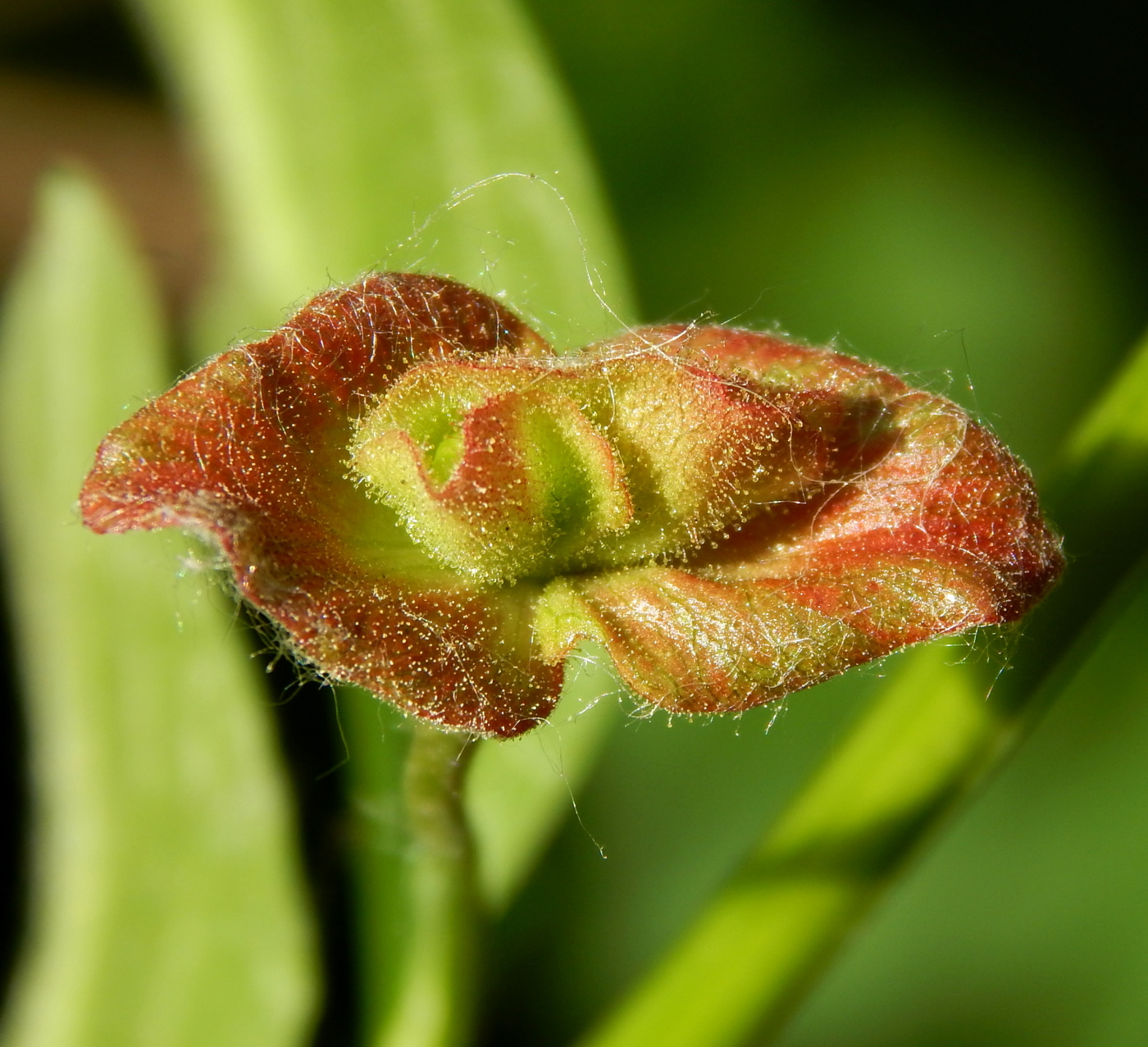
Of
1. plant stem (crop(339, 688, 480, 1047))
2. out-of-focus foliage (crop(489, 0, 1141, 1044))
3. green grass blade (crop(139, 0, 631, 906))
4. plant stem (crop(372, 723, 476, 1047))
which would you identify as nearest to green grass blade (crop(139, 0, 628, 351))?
green grass blade (crop(139, 0, 631, 906))

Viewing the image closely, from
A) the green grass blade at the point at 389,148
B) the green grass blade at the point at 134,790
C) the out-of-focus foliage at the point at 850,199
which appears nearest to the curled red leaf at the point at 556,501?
the green grass blade at the point at 134,790

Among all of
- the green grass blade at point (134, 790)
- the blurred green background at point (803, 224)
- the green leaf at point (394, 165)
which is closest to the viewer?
the green grass blade at point (134, 790)

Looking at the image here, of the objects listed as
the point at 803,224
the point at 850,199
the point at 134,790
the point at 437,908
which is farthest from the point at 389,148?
the point at 850,199

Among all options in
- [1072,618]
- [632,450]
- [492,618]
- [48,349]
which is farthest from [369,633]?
[48,349]

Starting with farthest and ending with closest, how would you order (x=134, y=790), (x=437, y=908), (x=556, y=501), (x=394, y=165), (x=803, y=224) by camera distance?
1. (x=803, y=224)
2. (x=394, y=165)
3. (x=134, y=790)
4. (x=437, y=908)
5. (x=556, y=501)

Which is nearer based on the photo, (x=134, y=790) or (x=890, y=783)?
(x=890, y=783)

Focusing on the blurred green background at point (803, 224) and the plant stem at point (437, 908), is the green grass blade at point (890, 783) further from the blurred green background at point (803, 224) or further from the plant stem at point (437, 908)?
the blurred green background at point (803, 224)

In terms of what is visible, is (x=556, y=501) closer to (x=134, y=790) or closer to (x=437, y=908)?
(x=437, y=908)
